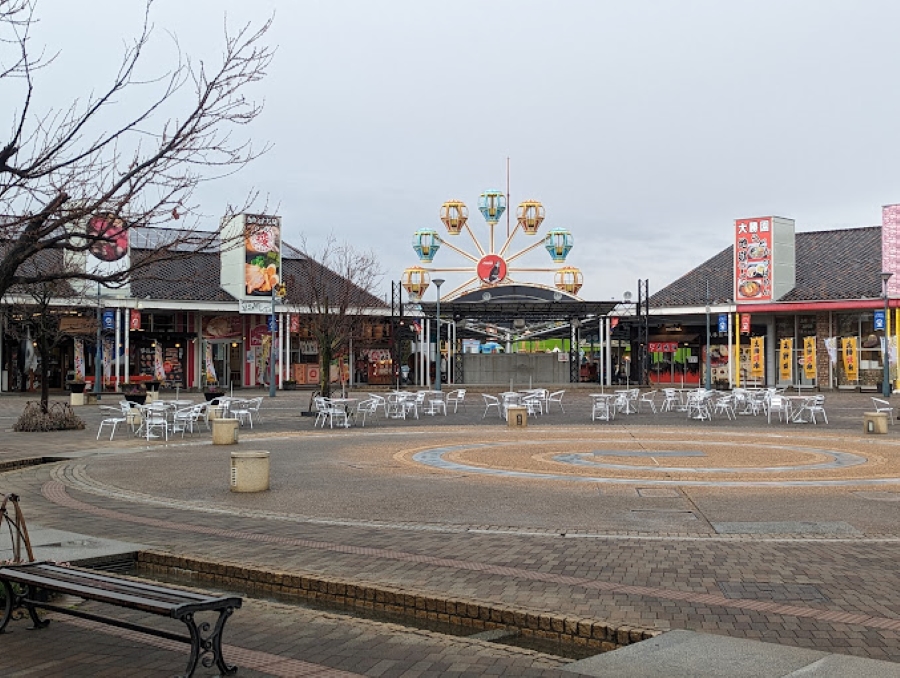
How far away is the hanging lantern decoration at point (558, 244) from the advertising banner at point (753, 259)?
9.15 m

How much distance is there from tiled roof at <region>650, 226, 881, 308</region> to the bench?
47678mm

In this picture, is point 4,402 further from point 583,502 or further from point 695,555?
point 695,555

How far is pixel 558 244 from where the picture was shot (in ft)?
173

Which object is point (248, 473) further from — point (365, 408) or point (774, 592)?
point (365, 408)

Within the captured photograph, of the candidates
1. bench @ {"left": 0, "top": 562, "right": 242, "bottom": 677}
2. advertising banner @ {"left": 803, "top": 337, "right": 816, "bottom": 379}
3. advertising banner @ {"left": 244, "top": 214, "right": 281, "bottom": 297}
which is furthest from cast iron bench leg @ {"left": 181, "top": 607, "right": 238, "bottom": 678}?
advertising banner @ {"left": 244, "top": 214, "right": 281, "bottom": 297}

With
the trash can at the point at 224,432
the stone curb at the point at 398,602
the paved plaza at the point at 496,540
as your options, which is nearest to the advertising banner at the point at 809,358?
the paved plaza at the point at 496,540

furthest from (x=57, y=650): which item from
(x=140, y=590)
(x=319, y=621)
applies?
(x=319, y=621)

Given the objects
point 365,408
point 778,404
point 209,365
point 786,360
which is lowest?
point 365,408

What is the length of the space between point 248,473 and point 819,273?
46238 mm

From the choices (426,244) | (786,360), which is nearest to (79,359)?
(426,244)

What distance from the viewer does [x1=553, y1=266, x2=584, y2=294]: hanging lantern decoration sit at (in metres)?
52.1

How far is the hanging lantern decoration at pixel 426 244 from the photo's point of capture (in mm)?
52062

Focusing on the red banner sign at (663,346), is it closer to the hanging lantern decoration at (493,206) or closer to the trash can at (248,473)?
the hanging lantern decoration at (493,206)

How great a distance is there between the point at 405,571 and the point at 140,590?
9.16 feet
